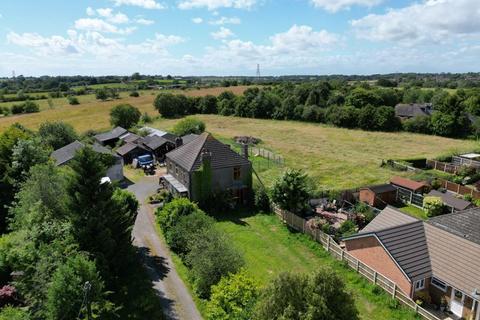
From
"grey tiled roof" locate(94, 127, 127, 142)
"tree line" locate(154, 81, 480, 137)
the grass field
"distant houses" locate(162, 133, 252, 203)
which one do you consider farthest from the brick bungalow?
"tree line" locate(154, 81, 480, 137)

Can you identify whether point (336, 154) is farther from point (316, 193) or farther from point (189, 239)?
point (189, 239)

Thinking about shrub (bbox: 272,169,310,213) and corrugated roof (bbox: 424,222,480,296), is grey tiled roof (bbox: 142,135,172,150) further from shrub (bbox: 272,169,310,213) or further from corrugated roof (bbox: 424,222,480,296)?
corrugated roof (bbox: 424,222,480,296)

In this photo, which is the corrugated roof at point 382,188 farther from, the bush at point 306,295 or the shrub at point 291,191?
the bush at point 306,295

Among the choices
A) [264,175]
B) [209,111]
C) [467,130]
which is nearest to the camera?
[264,175]

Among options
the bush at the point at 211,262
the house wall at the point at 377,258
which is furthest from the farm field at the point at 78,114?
the house wall at the point at 377,258

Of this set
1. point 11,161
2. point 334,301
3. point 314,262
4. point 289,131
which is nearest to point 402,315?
point 314,262

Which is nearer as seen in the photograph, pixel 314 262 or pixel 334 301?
pixel 334 301
